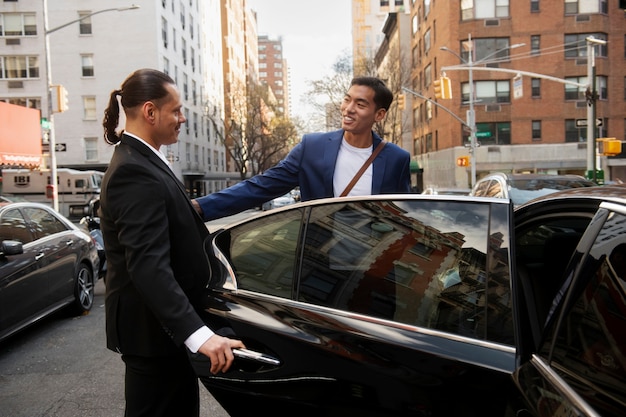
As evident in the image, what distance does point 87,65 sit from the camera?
122ft

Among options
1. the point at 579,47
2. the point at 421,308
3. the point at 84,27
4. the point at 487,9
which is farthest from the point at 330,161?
the point at 579,47

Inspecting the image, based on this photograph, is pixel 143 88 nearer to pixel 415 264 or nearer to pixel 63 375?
pixel 415 264

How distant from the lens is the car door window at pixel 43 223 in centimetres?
602

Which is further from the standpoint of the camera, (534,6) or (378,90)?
(534,6)

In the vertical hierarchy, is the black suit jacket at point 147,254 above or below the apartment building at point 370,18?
below

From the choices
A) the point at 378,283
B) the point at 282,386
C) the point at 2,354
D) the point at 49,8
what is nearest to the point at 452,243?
the point at 378,283

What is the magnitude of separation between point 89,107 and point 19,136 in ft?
60.9

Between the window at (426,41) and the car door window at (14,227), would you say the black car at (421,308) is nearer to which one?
the car door window at (14,227)

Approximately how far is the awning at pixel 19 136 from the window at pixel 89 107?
16.4 meters

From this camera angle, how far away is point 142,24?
36969mm

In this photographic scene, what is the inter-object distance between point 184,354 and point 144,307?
11.3 inches

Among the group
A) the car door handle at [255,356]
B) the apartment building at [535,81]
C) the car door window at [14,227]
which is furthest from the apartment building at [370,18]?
the car door handle at [255,356]

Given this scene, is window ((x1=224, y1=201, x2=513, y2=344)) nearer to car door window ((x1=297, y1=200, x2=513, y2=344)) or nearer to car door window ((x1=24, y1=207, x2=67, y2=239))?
car door window ((x1=297, y1=200, x2=513, y2=344))

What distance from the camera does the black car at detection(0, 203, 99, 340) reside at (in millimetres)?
5023
